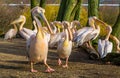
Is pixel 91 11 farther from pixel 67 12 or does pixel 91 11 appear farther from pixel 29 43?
pixel 29 43

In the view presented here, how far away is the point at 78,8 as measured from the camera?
20.1 meters

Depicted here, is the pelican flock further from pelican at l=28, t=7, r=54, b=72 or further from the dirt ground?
the dirt ground

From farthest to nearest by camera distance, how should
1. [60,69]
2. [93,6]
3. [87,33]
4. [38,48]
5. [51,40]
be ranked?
[93,6] → [51,40] → [87,33] → [60,69] → [38,48]

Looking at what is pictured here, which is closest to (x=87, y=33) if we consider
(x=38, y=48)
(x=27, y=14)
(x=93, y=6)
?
(x=93, y=6)

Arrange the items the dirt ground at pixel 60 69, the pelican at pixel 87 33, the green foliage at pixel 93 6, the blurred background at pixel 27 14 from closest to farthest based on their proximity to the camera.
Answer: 1. the dirt ground at pixel 60 69
2. the pelican at pixel 87 33
3. the green foliage at pixel 93 6
4. the blurred background at pixel 27 14

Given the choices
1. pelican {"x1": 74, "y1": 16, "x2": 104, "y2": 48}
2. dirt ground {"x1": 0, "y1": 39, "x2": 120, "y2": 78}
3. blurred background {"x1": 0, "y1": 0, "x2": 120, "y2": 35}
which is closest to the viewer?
dirt ground {"x1": 0, "y1": 39, "x2": 120, "y2": 78}

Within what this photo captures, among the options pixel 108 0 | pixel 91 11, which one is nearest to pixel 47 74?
pixel 91 11

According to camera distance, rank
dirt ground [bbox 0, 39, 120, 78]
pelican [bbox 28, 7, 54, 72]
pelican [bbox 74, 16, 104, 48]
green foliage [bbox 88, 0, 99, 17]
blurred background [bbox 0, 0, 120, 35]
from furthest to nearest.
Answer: blurred background [bbox 0, 0, 120, 35]
green foliage [bbox 88, 0, 99, 17]
pelican [bbox 74, 16, 104, 48]
pelican [bbox 28, 7, 54, 72]
dirt ground [bbox 0, 39, 120, 78]

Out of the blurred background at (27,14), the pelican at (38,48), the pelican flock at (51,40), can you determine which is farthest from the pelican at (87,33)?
the blurred background at (27,14)

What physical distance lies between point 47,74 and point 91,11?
5.87 meters

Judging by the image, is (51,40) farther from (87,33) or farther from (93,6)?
(93,6)

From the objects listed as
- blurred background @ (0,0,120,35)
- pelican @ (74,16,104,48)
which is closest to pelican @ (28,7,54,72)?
pelican @ (74,16,104,48)

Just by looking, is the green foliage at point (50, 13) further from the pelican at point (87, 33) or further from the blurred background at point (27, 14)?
the pelican at point (87, 33)

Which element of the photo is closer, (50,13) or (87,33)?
(87,33)
